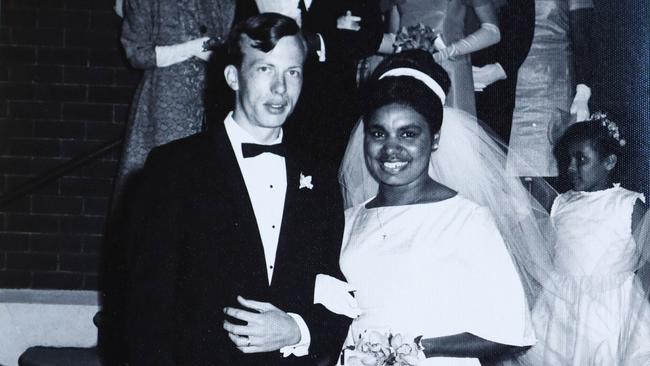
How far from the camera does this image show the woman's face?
2801 millimetres

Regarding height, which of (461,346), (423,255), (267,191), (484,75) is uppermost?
(484,75)

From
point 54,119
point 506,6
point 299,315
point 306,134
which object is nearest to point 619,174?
point 506,6

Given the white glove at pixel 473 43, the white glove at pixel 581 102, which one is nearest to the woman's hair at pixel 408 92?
the white glove at pixel 473 43

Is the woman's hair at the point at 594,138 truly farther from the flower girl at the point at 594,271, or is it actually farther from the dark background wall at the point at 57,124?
the dark background wall at the point at 57,124

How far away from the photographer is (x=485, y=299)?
2.71m

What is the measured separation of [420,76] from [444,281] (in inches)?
32.2

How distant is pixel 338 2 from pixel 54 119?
2080 mm

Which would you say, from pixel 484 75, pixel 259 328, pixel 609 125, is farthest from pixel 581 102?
pixel 259 328

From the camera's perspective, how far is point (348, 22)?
379 cm

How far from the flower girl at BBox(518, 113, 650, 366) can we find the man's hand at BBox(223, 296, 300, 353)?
1505 mm

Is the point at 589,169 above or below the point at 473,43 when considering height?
below

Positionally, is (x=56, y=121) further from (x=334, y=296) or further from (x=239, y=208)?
(x=334, y=296)

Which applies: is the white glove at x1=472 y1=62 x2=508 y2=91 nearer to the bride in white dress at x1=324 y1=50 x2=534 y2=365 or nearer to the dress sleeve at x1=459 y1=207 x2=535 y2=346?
the bride in white dress at x1=324 y1=50 x2=534 y2=365

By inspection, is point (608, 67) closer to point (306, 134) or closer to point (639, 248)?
point (639, 248)
